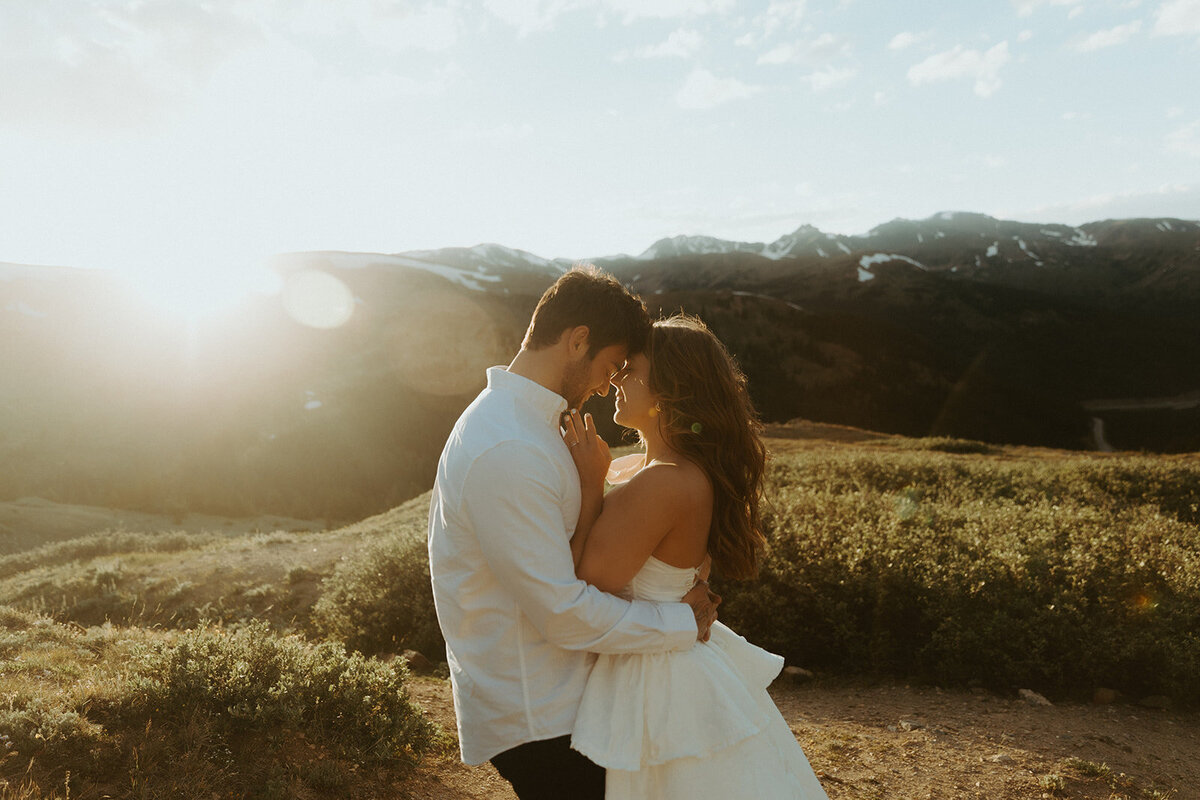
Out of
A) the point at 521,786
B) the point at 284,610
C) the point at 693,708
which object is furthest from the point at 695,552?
the point at 284,610

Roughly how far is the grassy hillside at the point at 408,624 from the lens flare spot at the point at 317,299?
44.9 metres

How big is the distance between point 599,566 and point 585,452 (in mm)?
384

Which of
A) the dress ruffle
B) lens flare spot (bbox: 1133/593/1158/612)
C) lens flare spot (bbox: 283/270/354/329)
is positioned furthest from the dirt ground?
lens flare spot (bbox: 283/270/354/329)

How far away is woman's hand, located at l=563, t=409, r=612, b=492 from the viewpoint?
7.48 feet

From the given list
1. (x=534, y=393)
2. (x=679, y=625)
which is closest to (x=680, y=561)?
(x=679, y=625)

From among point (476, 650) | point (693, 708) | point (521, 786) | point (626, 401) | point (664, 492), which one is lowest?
point (521, 786)

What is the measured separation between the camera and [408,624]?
7824 mm

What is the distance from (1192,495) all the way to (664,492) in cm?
1423

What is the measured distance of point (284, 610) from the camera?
943 centimetres

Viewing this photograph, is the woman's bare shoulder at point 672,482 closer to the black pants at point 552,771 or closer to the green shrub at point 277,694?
the black pants at point 552,771

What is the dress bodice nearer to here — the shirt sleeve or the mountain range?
the shirt sleeve

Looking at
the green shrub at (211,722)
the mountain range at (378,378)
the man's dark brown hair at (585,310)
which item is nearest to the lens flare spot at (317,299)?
the mountain range at (378,378)

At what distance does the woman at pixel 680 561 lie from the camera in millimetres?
2193

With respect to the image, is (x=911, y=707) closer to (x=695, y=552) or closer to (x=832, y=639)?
(x=832, y=639)
